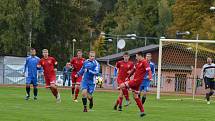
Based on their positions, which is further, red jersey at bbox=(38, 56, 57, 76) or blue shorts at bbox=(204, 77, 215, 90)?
blue shorts at bbox=(204, 77, 215, 90)

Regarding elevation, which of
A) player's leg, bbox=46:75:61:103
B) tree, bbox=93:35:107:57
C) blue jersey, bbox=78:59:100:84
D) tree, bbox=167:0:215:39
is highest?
tree, bbox=167:0:215:39

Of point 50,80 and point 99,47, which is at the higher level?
point 99,47

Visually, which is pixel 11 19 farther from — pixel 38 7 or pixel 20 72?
pixel 20 72

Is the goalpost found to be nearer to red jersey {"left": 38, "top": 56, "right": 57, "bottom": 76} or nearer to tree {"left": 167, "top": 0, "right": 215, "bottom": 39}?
red jersey {"left": 38, "top": 56, "right": 57, "bottom": 76}

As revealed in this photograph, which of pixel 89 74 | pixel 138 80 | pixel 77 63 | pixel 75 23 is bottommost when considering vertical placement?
pixel 138 80

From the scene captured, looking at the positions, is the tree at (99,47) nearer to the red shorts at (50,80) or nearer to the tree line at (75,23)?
the tree line at (75,23)

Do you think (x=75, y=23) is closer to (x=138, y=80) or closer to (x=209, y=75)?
(x=209, y=75)

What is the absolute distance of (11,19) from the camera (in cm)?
6494

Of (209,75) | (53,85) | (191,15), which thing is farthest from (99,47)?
(53,85)

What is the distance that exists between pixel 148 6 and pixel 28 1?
36906 mm

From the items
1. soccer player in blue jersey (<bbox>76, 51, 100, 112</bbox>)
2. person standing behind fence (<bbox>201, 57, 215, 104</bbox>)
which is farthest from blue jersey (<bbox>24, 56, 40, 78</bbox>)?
person standing behind fence (<bbox>201, 57, 215, 104</bbox>)

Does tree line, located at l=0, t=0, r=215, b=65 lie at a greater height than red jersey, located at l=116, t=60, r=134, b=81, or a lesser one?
greater

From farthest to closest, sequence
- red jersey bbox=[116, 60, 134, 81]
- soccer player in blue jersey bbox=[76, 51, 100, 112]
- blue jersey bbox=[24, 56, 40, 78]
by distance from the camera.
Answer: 1. blue jersey bbox=[24, 56, 40, 78]
2. red jersey bbox=[116, 60, 134, 81]
3. soccer player in blue jersey bbox=[76, 51, 100, 112]

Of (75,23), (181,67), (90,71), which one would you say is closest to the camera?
(90,71)
